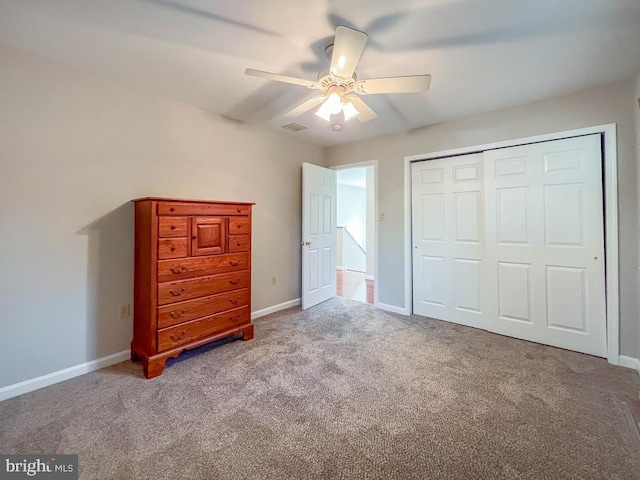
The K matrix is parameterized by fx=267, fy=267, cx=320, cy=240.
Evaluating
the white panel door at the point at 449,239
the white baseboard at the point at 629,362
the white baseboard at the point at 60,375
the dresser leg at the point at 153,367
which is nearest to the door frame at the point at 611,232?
the white baseboard at the point at 629,362

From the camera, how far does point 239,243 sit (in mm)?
2674

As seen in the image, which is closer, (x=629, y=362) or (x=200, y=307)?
(x=629, y=362)

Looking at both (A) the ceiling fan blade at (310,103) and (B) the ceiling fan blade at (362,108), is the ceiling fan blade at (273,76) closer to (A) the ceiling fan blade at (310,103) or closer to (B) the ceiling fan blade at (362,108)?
(A) the ceiling fan blade at (310,103)

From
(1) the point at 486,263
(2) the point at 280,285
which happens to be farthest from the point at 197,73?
(1) the point at 486,263

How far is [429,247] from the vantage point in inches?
134

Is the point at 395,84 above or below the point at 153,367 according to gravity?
above

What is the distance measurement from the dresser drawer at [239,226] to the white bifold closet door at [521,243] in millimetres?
2166

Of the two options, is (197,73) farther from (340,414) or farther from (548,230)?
(548,230)

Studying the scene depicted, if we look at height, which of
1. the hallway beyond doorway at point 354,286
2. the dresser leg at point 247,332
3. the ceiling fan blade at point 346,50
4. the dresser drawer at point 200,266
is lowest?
the dresser leg at point 247,332

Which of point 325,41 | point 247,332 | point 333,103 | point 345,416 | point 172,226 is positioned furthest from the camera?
point 247,332

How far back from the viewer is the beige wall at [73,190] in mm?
1894

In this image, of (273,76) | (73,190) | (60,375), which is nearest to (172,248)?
(73,190)

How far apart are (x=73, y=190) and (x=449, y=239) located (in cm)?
374

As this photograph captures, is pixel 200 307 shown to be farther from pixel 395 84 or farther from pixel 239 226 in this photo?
pixel 395 84
